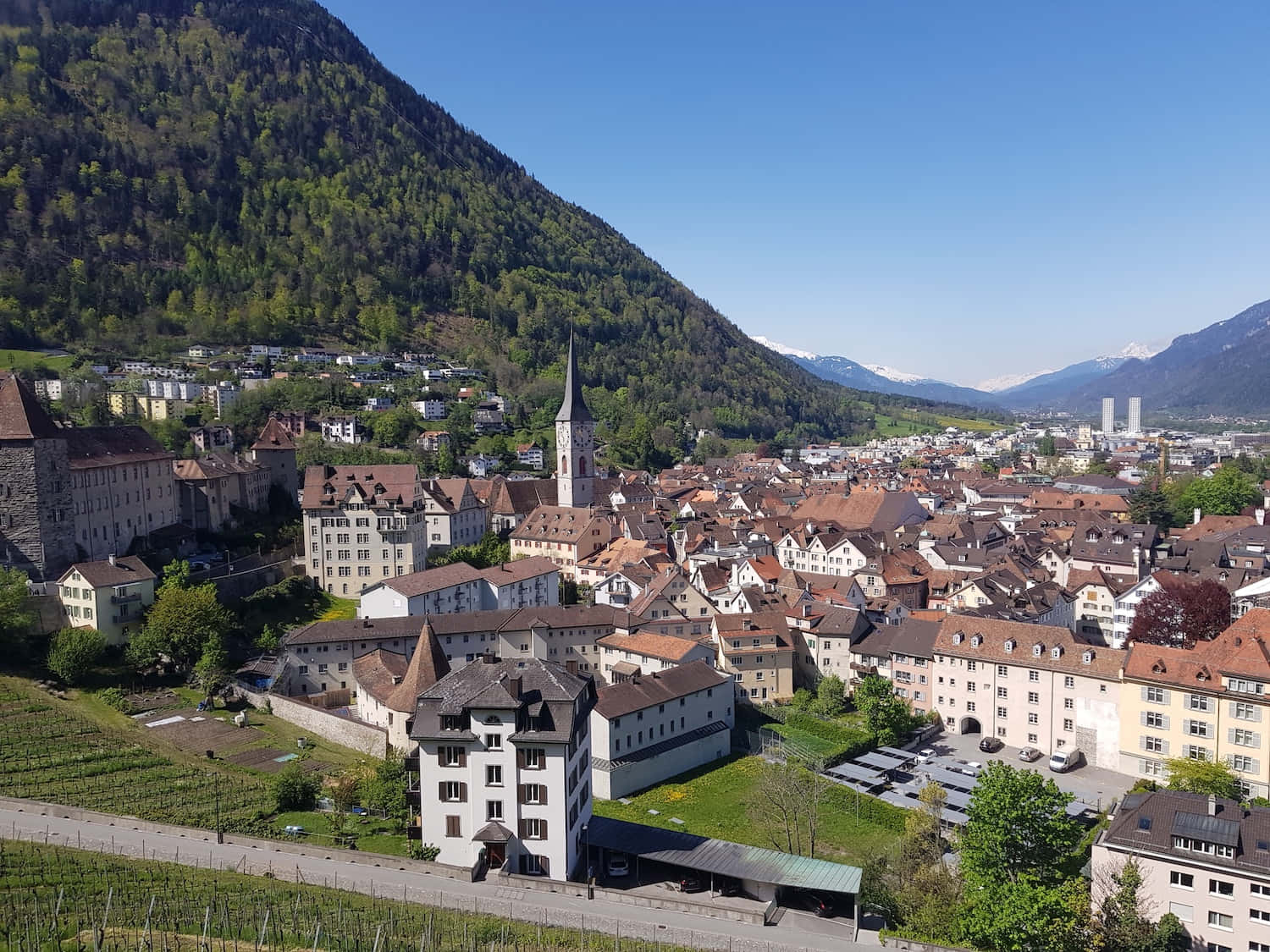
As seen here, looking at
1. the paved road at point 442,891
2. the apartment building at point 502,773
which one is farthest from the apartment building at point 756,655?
the paved road at point 442,891

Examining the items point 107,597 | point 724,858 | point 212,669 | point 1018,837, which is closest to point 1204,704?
point 1018,837

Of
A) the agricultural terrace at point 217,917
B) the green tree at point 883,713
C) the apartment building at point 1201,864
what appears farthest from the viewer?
the green tree at point 883,713

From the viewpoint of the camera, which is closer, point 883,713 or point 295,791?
point 295,791

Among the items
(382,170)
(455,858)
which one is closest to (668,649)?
(455,858)

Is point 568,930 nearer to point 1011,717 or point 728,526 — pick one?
point 1011,717

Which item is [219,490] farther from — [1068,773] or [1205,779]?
[1205,779]

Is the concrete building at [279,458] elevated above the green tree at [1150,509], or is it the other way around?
the concrete building at [279,458]

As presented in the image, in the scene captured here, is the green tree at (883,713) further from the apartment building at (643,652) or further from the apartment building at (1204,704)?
A: the apartment building at (1204,704)
